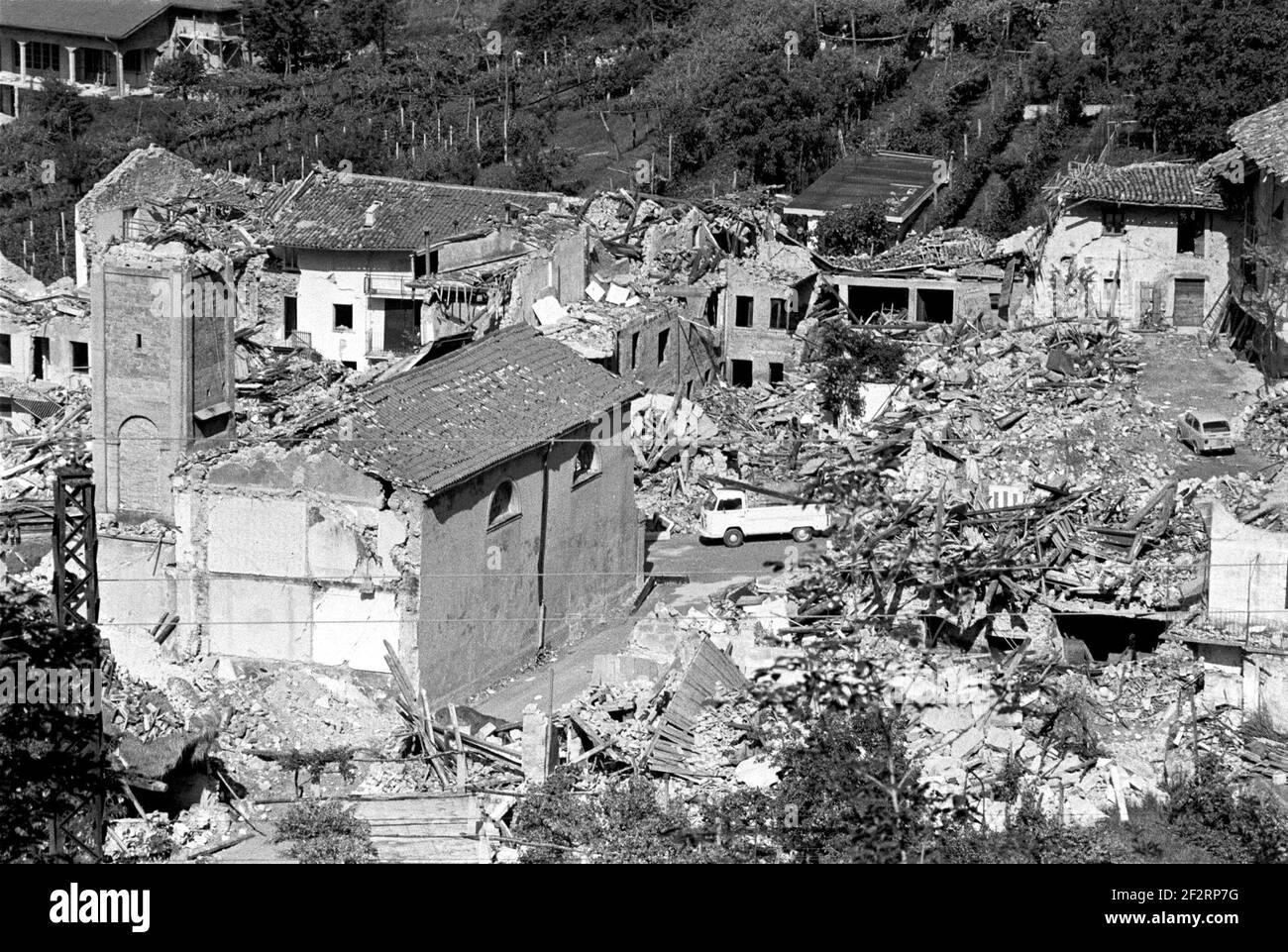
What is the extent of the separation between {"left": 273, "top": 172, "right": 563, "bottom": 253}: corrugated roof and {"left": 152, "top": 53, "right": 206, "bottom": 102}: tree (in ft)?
62.2

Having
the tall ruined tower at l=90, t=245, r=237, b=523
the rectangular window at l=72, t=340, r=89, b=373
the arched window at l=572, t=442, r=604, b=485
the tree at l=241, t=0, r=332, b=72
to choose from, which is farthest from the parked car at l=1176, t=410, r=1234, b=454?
the tree at l=241, t=0, r=332, b=72

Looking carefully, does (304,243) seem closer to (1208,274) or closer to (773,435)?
(773,435)

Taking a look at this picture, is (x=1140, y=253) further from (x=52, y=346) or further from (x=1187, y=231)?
(x=52, y=346)

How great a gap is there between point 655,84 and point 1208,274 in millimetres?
20745

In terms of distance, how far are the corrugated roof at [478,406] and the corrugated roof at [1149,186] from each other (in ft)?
37.4

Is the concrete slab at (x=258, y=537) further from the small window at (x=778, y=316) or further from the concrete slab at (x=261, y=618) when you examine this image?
the small window at (x=778, y=316)

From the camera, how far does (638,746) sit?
22.0m

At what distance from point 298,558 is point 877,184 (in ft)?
79.6

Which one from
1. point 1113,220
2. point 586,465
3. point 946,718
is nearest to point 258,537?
point 586,465

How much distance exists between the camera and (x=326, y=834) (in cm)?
2025

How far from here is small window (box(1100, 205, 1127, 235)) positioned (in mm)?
36938

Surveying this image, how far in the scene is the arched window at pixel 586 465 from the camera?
1058 inches
